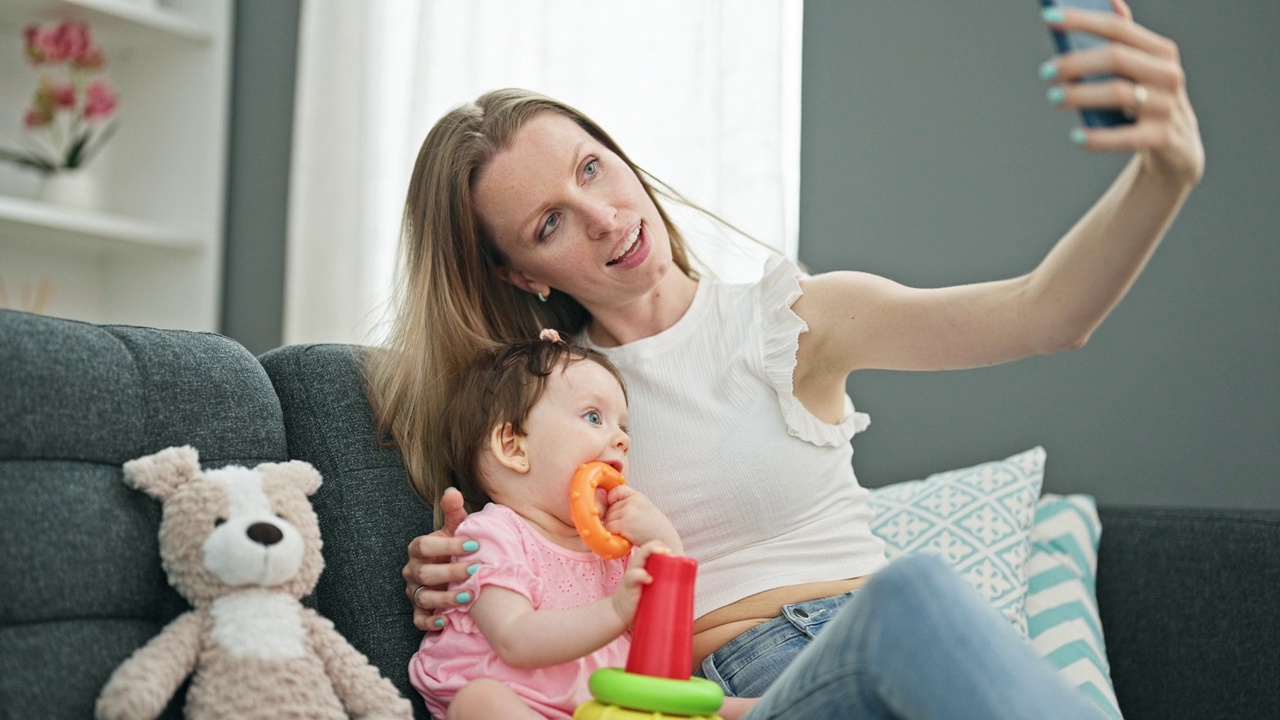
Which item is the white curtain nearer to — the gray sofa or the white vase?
the white vase

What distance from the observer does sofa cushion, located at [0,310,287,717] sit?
1015 mm

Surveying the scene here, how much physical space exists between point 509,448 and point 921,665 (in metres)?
0.58

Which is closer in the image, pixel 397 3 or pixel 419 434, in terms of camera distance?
pixel 419 434

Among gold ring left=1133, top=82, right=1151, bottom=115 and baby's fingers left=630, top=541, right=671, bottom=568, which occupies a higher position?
gold ring left=1133, top=82, right=1151, bottom=115

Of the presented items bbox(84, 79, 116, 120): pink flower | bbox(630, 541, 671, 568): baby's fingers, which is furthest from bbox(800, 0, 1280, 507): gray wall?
bbox(84, 79, 116, 120): pink flower

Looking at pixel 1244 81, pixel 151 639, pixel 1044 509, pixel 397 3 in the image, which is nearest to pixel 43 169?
pixel 397 3

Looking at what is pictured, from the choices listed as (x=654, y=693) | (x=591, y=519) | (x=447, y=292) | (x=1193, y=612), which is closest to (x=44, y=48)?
(x=447, y=292)

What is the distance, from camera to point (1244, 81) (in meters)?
1.99

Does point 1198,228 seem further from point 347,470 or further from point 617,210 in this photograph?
point 347,470

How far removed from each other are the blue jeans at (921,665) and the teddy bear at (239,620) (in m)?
0.44

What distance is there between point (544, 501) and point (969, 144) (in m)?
1.32

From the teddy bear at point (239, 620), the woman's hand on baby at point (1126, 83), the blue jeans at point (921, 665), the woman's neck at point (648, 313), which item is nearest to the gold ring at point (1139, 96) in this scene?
the woman's hand on baby at point (1126, 83)

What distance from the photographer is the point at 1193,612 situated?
168cm

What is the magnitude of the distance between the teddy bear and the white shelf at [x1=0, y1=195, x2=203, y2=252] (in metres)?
1.81
